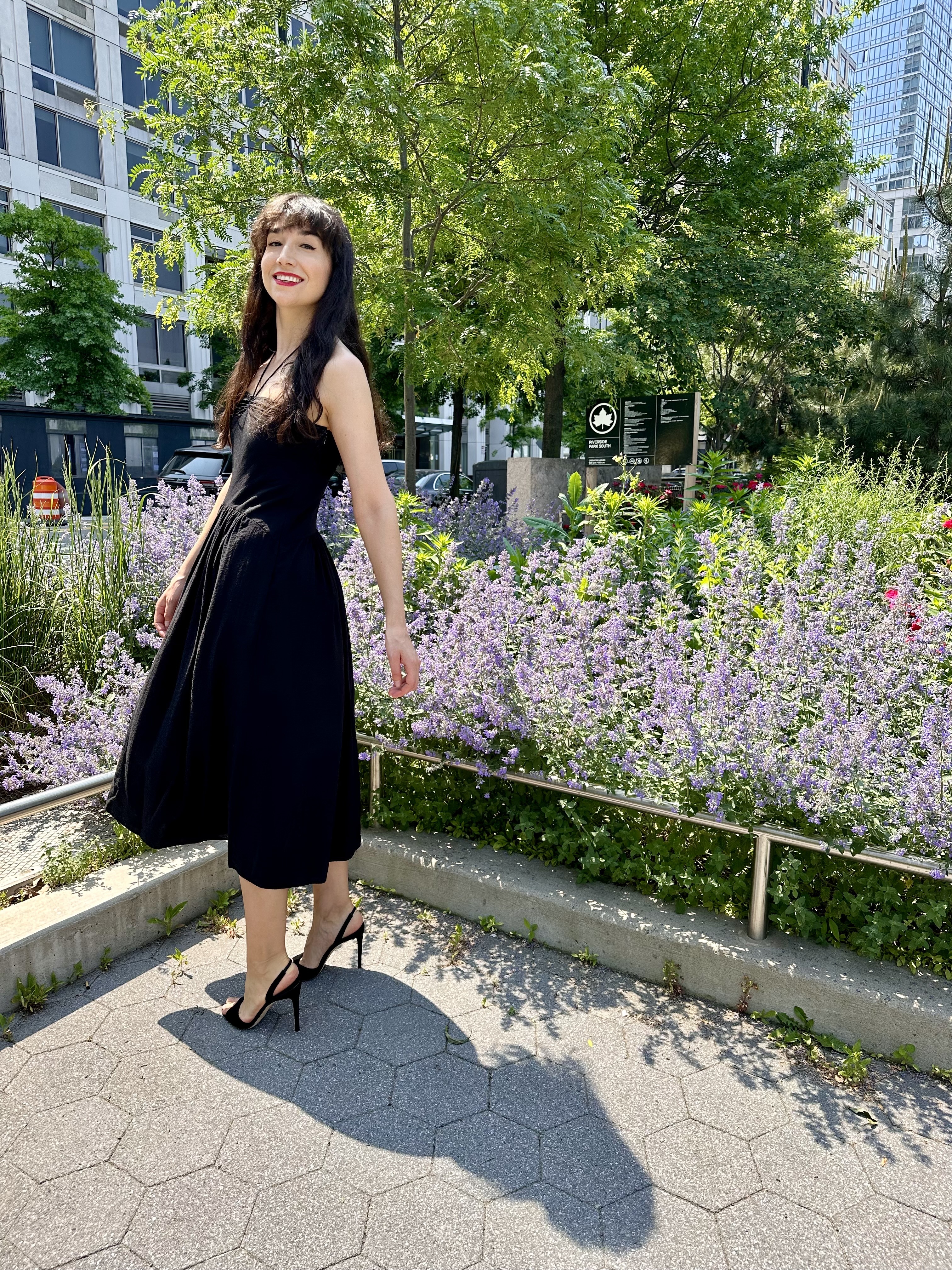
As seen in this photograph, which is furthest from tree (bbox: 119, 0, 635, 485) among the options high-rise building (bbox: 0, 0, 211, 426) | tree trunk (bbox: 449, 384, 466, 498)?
high-rise building (bbox: 0, 0, 211, 426)

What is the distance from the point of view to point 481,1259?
1.80 metres

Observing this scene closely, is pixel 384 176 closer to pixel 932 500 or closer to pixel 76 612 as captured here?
pixel 76 612

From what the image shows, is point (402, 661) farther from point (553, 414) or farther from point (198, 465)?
point (198, 465)

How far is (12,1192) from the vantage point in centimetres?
195

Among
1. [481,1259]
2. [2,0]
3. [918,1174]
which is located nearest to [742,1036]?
[918,1174]

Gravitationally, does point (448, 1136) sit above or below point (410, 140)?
below

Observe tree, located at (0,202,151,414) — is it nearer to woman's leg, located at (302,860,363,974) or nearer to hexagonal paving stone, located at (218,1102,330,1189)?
woman's leg, located at (302,860,363,974)

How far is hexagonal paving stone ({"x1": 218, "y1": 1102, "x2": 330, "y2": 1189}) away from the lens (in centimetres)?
201

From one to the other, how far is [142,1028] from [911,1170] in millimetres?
2011

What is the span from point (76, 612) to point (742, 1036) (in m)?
3.53

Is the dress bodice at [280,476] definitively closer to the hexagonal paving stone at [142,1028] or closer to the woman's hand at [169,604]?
the woman's hand at [169,604]

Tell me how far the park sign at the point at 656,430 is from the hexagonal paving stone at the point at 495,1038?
7.93 meters

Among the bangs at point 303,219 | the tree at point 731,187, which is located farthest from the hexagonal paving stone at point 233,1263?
the tree at point 731,187

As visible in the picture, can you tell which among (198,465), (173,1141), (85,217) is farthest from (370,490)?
(85,217)
